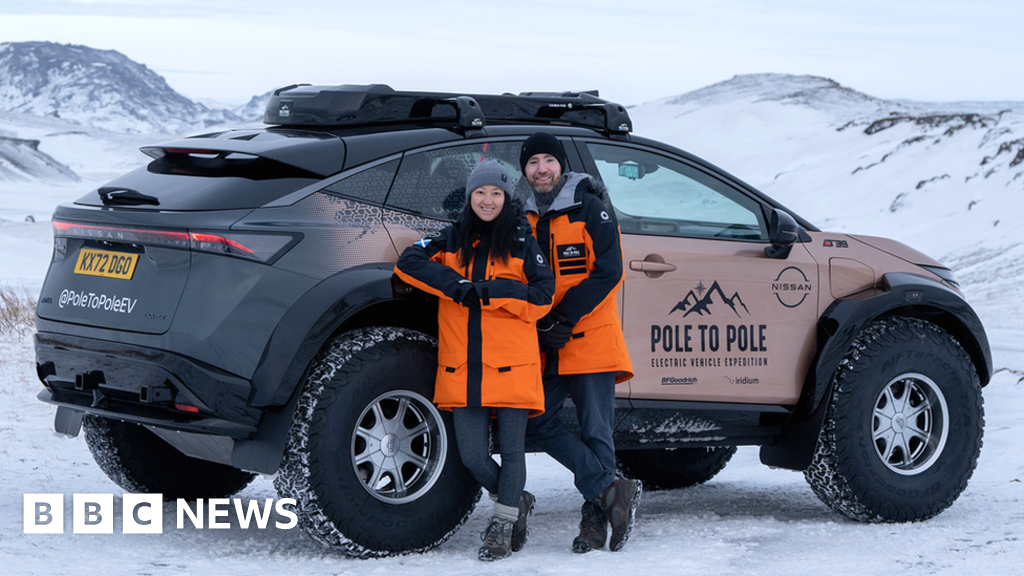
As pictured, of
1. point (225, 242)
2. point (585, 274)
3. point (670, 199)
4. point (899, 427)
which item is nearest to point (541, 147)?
point (585, 274)

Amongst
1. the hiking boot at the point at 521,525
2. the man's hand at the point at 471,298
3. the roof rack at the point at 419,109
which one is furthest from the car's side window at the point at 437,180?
the hiking boot at the point at 521,525

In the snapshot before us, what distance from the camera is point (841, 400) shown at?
5477 millimetres

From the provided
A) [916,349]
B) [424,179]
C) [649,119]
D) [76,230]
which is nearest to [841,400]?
[916,349]

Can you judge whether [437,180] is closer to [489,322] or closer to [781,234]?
[489,322]

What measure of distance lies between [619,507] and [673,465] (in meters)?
2.05

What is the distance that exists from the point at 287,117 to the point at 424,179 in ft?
2.56

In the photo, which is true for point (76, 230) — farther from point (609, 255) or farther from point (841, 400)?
point (841, 400)

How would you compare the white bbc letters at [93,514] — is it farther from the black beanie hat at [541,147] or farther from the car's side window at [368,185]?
the black beanie hat at [541,147]

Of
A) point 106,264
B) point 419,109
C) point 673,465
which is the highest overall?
point 419,109

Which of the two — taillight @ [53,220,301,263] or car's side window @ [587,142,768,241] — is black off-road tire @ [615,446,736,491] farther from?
taillight @ [53,220,301,263]

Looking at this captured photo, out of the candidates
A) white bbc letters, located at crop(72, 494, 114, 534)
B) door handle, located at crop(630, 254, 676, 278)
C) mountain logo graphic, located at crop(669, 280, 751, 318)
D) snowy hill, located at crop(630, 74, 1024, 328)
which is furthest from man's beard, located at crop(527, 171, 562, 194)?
snowy hill, located at crop(630, 74, 1024, 328)

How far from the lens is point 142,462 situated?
5.38m

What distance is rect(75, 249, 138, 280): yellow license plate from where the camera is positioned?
4.44m

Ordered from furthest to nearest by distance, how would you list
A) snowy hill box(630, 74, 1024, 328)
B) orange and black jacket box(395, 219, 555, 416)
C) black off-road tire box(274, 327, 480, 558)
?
snowy hill box(630, 74, 1024, 328) → orange and black jacket box(395, 219, 555, 416) → black off-road tire box(274, 327, 480, 558)
